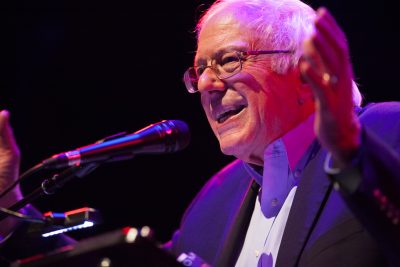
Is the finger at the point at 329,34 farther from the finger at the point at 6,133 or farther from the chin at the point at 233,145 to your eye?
the finger at the point at 6,133

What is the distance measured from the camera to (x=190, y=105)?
472 centimetres

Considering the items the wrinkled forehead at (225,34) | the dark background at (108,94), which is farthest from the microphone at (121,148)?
the dark background at (108,94)

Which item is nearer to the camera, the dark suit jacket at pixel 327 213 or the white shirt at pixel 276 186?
the dark suit jacket at pixel 327 213

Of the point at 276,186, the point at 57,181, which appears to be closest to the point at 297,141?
the point at 276,186

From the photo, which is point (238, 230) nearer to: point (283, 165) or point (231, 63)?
point (283, 165)

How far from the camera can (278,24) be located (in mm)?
3008

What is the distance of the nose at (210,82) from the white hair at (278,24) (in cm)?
28

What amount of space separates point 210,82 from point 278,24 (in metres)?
0.49

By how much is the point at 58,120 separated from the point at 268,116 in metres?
2.44

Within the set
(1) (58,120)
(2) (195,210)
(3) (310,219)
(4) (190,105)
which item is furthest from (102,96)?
(3) (310,219)

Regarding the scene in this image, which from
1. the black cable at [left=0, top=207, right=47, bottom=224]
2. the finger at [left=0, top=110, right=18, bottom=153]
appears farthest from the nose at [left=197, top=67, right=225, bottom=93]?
the black cable at [left=0, top=207, right=47, bottom=224]

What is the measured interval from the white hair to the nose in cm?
28

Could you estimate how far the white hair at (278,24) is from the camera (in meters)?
2.97

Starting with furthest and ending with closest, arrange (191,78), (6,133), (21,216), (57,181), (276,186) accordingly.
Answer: (191,78), (276,186), (6,133), (57,181), (21,216)
